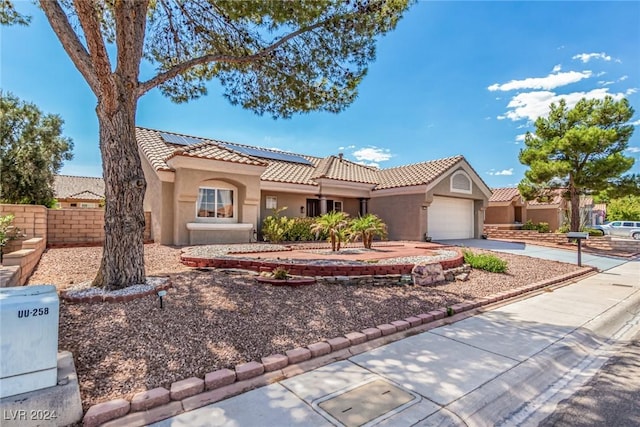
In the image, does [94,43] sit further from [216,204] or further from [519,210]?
[519,210]

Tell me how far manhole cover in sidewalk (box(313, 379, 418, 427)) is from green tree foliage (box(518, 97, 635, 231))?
72.2 ft

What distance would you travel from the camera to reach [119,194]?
19.6ft

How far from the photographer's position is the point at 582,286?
31.5 ft

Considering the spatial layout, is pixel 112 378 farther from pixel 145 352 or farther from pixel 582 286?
pixel 582 286

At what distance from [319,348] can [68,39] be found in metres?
7.15

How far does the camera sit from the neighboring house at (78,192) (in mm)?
29405

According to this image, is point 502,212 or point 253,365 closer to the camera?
point 253,365

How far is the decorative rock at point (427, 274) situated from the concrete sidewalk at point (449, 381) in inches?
82.9

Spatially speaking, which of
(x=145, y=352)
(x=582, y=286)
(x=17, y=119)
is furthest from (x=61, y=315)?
(x=17, y=119)

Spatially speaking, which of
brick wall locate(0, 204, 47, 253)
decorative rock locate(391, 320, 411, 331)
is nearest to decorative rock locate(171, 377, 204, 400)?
decorative rock locate(391, 320, 411, 331)

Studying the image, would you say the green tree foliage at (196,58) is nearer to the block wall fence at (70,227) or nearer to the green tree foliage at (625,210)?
the block wall fence at (70,227)

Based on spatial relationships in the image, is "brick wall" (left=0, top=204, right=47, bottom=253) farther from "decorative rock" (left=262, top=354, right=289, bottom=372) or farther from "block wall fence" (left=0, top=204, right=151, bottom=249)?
"decorative rock" (left=262, top=354, right=289, bottom=372)

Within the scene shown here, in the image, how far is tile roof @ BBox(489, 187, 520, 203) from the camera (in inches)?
1225

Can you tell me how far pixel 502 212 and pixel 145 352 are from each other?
35.0m
